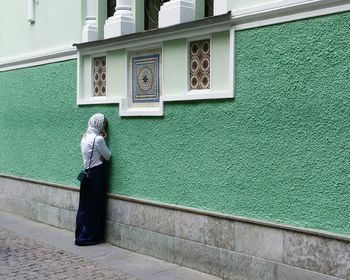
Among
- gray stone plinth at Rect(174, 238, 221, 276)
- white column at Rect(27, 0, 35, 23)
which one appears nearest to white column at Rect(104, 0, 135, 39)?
white column at Rect(27, 0, 35, 23)

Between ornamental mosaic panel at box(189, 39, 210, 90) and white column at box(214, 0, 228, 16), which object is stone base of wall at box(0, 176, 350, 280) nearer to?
ornamental mosaic panel at box(189, 39, 210, 90)

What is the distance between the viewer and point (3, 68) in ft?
35.7

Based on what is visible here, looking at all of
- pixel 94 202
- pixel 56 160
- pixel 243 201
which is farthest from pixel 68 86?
pixel 243 201

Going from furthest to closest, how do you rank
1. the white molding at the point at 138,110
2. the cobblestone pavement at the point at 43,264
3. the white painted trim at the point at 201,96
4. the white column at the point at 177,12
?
the white molding at the point at 138,110, the white column at the point at 177,12, the cobblestone pavement at the point at 43,264, the white painted trim at the point at 201,96

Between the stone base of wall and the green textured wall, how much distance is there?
157 mm

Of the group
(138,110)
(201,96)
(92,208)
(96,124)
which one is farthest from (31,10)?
(201,96)

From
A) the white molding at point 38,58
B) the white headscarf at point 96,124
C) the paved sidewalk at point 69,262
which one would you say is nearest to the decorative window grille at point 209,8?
the white headscarf at point 96,124

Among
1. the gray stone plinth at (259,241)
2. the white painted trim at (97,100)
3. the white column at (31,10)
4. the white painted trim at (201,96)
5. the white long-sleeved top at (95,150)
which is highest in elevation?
the white column at (31,10)

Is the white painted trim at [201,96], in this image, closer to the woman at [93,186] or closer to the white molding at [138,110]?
the white molding at [138,110]

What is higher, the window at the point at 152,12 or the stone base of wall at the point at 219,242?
the window at the point at 152,12

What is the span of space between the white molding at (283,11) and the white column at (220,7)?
0.68ft

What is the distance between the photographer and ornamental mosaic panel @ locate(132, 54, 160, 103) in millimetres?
7219

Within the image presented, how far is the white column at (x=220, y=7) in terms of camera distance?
6059 millimetres

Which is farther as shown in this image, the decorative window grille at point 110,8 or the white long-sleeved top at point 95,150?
the decorative window grille at point 110,8
